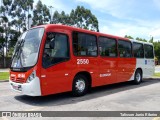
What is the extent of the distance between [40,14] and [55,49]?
127 feet

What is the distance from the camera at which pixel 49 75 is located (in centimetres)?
876

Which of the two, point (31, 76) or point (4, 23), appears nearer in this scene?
point (31, 76)

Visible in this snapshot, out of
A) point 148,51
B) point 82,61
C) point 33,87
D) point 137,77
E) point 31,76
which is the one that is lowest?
point 137,77

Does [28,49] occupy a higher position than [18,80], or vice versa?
[28,49]

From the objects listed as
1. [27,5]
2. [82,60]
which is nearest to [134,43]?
[82,60]

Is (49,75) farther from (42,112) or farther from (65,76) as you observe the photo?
(42,112)

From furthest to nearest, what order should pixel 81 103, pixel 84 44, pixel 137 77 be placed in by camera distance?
pixel 137 77 < pixel 84 44 < pixel 81 103

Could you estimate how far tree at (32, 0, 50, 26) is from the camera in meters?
45.8

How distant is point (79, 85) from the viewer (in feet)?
33.2

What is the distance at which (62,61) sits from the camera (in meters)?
9.30

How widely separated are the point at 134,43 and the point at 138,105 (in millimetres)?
6994

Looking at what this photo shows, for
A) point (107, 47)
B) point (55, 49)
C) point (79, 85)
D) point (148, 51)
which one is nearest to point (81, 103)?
point (79, 85)

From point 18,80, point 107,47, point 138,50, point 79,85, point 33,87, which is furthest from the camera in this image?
point 138,50

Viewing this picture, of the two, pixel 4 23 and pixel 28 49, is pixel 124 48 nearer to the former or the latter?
pixel 28 49
